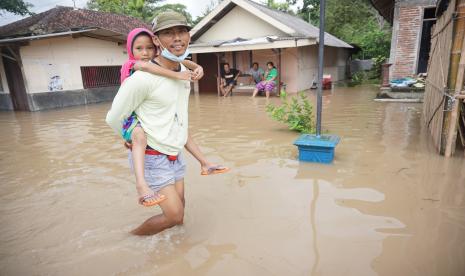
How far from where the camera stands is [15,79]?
12.2 metres

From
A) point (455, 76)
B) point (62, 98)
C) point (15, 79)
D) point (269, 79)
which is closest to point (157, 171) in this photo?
point (455, 76)

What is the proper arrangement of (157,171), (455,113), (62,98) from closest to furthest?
(157,171), (455,113), (62,98)

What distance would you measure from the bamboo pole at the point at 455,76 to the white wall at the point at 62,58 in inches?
499

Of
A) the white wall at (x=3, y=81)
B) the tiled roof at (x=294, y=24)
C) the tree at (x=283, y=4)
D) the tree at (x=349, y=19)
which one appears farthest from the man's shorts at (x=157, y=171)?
the tree at (x=283, y=4)

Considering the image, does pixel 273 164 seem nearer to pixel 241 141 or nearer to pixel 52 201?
pixel 241 141

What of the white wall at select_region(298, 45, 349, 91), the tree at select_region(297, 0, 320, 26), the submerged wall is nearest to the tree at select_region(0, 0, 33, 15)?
the submerged wall

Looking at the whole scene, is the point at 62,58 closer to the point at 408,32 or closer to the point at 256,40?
the point at 256,40

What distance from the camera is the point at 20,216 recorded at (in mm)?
3371

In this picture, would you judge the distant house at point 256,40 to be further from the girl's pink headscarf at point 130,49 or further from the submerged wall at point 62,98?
the girl's pink headscarf at point 130,49

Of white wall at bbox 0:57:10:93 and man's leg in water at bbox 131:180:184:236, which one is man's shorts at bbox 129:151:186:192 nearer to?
man's leg in water at bbox 131:180:184:236

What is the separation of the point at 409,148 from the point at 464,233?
2.57 m

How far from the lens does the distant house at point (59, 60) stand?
11508 mm

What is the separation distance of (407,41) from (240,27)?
678cm

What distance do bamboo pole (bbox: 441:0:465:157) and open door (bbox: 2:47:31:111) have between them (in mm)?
12683
